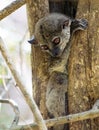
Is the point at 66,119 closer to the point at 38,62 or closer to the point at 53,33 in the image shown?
the point at 38,62

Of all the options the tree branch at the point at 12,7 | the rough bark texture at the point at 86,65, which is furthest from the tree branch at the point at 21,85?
the rough bark texture at the point at 86,65

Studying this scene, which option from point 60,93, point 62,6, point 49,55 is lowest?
point 60,93

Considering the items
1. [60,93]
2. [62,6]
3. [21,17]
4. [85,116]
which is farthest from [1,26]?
[85,116]

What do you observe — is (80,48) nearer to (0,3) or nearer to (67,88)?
(67,88)

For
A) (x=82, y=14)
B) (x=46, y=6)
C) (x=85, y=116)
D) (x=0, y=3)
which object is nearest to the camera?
(x=85, y=116)

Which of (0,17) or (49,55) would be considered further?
(49,55)

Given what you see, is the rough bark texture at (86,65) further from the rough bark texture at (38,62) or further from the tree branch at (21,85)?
the tree branch at (21,85)
